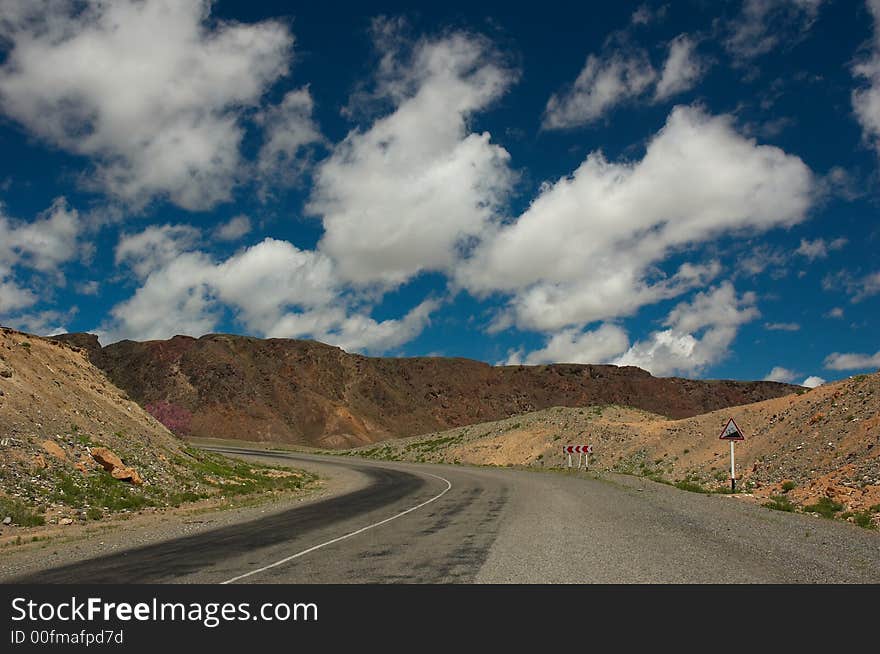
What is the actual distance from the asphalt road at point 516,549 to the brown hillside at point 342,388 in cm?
10266

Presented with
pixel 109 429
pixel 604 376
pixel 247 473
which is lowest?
pixel 247 473

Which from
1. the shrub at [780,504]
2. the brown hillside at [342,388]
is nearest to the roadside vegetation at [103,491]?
the shrub at [780,504]

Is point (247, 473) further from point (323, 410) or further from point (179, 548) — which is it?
point (323, 410)

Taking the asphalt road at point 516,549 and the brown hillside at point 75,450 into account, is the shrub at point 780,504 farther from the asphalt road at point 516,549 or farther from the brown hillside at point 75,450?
the brown hillside at point 75,450

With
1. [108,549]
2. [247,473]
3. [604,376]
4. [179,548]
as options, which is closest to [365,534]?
[179,548]

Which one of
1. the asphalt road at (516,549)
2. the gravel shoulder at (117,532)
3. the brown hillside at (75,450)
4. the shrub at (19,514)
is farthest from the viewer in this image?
the brown hillside at (75,450)

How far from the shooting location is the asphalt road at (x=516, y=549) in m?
9.06

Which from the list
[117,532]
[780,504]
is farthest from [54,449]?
[780,504]

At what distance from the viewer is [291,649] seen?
631cm

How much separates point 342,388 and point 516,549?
136083 mm

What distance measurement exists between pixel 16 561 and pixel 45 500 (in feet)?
26.0

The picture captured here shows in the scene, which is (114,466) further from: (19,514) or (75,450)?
(19,514)

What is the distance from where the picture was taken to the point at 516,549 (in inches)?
438

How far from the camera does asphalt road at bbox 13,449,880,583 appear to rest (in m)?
9.06
